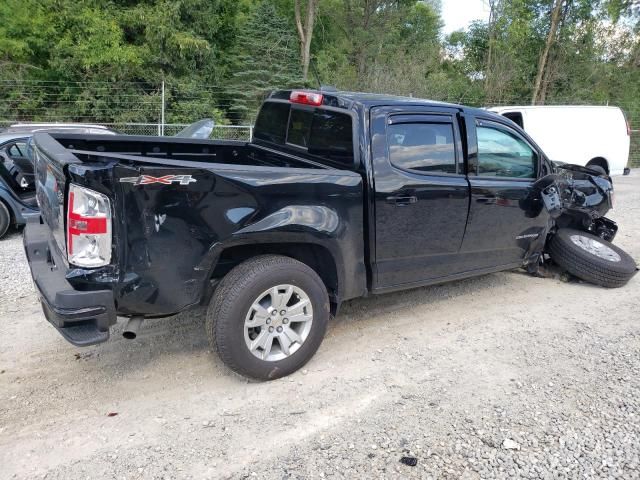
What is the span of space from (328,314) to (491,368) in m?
1.28

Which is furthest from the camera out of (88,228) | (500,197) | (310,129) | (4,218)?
(4,218)

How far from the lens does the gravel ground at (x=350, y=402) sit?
2.62m

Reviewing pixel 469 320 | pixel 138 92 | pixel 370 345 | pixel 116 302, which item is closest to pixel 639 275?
pixel 469 320

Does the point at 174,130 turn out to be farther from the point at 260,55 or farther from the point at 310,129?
the point at 310,129

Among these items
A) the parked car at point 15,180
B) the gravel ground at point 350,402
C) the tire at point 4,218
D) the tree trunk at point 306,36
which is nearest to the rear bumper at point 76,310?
the gravel ground at point 350,402

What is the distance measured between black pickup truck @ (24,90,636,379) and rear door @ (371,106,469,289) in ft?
0.04

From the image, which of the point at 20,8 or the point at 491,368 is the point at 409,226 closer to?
the point at 491,368

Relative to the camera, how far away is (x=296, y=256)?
11.5 feet

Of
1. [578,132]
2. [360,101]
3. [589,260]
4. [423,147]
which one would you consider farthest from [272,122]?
[578,132]

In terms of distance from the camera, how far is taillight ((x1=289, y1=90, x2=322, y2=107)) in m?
3.99

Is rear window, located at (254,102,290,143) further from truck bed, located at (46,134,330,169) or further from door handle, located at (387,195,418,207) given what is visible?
door handle, located at (387,195,418,207)

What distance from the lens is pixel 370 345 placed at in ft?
12.8

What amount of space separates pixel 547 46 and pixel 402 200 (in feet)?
86.8

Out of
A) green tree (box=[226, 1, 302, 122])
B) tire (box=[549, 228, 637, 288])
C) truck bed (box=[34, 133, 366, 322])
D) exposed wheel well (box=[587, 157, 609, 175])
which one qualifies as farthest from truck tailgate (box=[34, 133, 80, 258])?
green tree (box=[226, 1, 302, 122])
